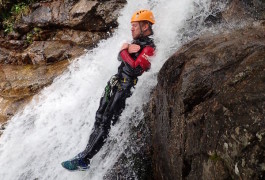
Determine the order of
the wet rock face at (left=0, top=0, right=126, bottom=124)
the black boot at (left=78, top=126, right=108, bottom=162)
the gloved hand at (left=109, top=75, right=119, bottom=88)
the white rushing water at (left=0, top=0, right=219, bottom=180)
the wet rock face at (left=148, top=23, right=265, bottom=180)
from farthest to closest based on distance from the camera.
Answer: the wet rock face at (left=0, top=0, right=126, bottom=124), the white rushing water at (left=0, top=0, right=219, bottom=180), the gloved hand at (left=109, top=75, right=119, bottom=88), the black boot at (left=78, top=126, right=108, bottom=162), the wet rock face at (left=148, top=23, right=265, bottom=180)

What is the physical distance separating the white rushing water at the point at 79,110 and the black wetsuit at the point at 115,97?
256 mm

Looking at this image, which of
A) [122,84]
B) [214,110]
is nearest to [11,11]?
[122,84]

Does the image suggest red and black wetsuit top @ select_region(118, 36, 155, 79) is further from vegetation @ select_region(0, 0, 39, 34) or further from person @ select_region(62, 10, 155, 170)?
vegetation @ select_region(0, 0, 39, 34)

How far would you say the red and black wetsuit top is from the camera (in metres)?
4.59

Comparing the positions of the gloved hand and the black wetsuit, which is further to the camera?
the gloved hand

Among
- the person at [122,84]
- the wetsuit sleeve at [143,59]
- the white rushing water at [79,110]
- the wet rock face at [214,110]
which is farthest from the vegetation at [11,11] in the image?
the wet rock face at [214,110]

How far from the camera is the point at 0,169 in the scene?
18.8 feet

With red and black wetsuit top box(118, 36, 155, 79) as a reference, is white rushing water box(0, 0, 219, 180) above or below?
below

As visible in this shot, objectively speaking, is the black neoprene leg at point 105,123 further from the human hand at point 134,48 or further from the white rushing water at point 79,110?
the human hand at point 134,48

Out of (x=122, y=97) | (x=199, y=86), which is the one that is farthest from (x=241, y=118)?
(x=122, y=97)

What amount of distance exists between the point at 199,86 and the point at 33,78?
603 cm

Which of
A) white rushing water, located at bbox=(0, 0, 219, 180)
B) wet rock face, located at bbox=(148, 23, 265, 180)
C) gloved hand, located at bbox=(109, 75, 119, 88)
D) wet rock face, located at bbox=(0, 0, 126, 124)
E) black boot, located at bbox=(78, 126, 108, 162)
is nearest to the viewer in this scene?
wet rock face, located at bbox=(148, 23, 265, 180)

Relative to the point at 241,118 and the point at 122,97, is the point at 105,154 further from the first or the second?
the point at 241,118

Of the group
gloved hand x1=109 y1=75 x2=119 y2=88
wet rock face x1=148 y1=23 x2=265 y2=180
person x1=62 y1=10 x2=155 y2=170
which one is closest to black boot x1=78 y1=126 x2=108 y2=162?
person x1=62 y1=10 x2=155 y2=170
